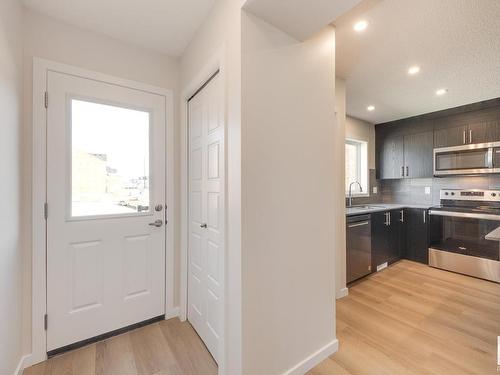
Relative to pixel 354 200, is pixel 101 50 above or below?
above

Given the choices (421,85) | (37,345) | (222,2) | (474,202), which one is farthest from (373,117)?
(37,345)

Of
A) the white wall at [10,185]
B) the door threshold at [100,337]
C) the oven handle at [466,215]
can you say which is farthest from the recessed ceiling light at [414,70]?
the door threshold at [100,337]

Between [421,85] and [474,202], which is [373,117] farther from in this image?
[474,202]

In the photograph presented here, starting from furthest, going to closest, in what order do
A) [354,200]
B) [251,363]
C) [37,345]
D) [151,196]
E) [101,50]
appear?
[354,200]
[151,196]
[101,50]
[37,345]
[251,363]

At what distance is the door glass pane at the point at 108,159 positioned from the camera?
1699mm

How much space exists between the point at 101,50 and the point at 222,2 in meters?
1.09

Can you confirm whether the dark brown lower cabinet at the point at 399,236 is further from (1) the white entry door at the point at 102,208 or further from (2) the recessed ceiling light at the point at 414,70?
(1) the white entry door at the point at 102,208

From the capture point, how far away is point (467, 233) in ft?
9.95

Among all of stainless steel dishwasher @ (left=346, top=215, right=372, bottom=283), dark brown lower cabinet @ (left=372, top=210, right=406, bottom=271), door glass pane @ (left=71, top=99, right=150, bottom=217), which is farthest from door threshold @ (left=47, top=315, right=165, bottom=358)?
dark brown lower cabinet @ (left=372, top=210, right=406, bottom=271)

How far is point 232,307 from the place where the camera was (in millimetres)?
1264

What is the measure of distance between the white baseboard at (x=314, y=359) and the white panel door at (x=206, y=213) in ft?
1.75

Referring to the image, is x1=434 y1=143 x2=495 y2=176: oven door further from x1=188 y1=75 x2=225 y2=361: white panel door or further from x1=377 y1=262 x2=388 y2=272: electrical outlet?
x1=188 y1=75 x2=225 y2=361: white panel door

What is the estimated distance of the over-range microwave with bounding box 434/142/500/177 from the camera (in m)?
2.95

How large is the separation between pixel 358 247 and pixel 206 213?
208 cm
